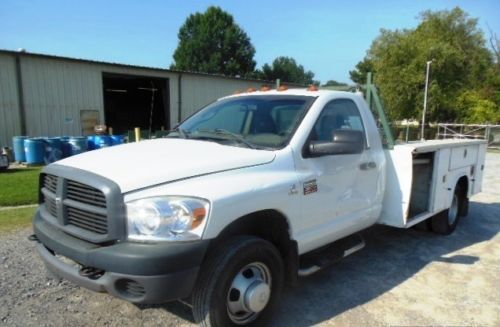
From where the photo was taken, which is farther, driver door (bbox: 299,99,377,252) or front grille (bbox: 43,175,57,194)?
driver door (bbox: 299,99,377,252)

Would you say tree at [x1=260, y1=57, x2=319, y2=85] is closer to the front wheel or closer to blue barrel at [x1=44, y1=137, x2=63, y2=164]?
blue barrel at [x1=44, y1=137, x2=63, y2=164]

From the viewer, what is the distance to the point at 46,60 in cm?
1756

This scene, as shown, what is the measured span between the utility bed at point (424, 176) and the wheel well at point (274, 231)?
180 centimetres

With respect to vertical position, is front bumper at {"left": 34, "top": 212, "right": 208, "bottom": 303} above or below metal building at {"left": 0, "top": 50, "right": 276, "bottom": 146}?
below

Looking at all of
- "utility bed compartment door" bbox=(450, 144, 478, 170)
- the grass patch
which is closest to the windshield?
"utility bed compartment door" bbox=(450, 144, 478, 170)

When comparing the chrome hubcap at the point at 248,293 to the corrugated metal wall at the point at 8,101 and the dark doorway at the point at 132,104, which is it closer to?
the corrugated metal wall at the point at 8,101

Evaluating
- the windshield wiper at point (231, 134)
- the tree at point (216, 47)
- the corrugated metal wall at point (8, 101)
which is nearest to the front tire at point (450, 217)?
the windshield wiper at point (231, 134)

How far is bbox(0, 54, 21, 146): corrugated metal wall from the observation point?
16281 millimetres

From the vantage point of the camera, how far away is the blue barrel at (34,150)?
14.1 metres

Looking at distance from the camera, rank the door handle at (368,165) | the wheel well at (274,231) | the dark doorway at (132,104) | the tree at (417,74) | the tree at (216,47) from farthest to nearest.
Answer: the tree at (216,47) < the tree at (417,74) < the dark doorway at (132,104) < the door handle at (368,165) < the wheel well at (274,231)

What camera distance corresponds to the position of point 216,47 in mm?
59125

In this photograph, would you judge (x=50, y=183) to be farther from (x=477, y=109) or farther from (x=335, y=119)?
(x=477, y=109)

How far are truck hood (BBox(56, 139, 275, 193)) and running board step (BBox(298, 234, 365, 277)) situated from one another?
1122 millimetres

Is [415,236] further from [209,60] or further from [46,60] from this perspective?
[209,60]
